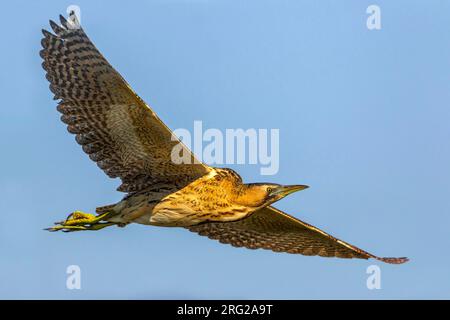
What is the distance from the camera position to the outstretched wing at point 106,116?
13492 mm

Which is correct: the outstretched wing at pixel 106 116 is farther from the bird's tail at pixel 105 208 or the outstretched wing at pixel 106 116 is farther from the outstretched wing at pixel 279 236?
the outstretched wing at pixel 279 236

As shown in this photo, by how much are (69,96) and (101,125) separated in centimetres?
47

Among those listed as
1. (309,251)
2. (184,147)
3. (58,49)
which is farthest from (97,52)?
(309,251)

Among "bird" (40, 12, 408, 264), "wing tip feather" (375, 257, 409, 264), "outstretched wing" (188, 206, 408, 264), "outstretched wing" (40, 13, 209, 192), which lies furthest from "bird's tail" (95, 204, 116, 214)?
"wing tip feather" (375, 257, 409, 264)

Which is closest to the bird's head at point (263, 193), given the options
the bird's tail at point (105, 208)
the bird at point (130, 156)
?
the bird at point (130, 156)

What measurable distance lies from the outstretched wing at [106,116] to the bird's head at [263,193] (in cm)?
50

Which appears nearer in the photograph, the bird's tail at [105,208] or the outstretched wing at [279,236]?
the bird's tail at [105,208]

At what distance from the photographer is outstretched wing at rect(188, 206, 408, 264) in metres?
15.2

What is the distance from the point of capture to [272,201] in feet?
45.8

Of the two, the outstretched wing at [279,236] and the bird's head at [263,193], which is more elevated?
the bird's head at [263,193]

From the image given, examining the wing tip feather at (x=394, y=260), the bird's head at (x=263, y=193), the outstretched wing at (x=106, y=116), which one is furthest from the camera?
the wing tip feather at (x=394, y=260)
